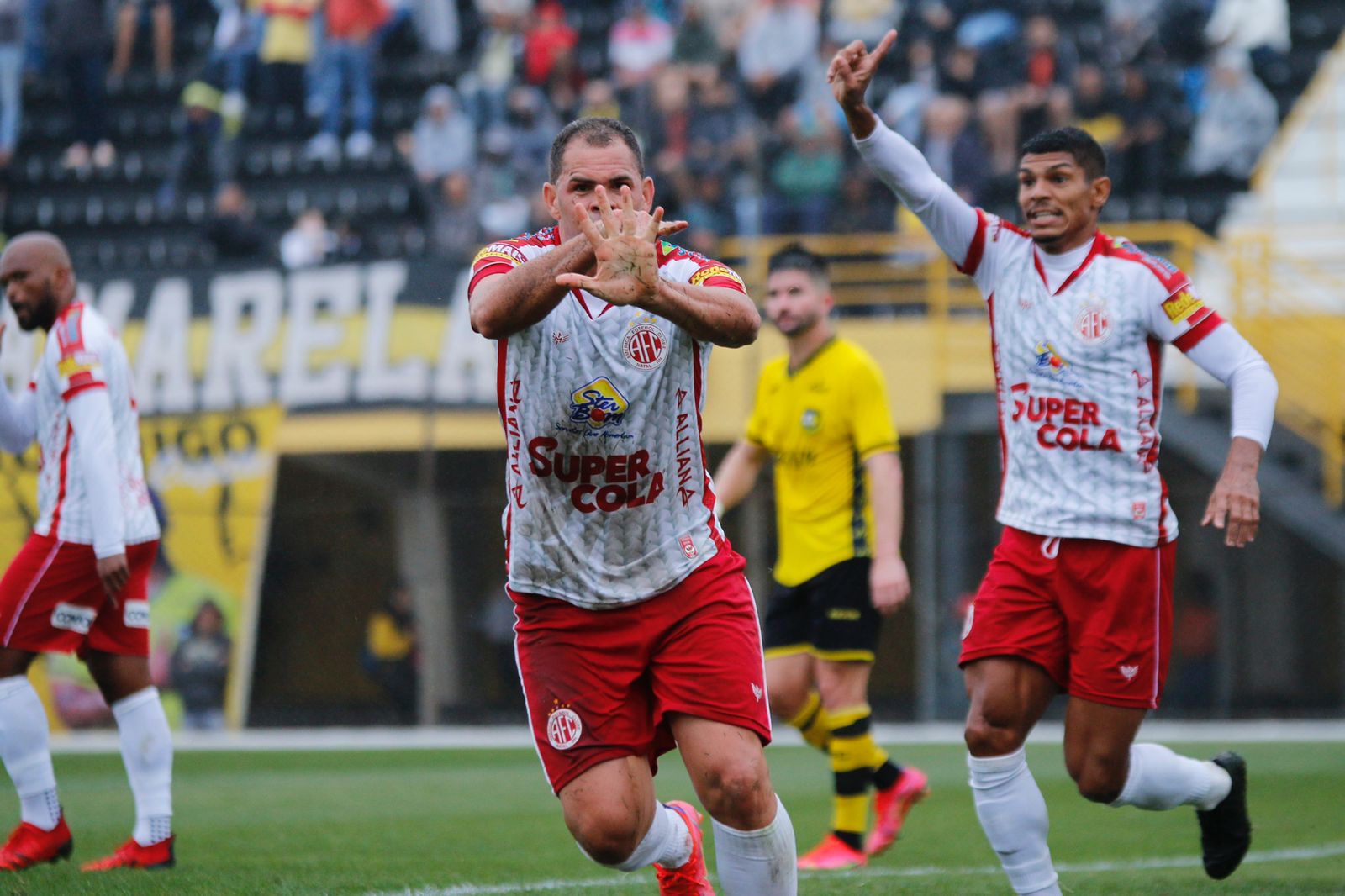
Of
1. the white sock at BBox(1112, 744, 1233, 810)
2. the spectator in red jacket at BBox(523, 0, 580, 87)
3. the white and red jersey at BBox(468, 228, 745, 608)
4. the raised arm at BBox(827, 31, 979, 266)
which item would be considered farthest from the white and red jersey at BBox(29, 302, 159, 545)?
the spectator in red jacket at BBox(523, 0, 580, 87)

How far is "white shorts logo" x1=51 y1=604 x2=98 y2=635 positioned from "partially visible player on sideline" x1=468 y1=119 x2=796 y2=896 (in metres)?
2.85

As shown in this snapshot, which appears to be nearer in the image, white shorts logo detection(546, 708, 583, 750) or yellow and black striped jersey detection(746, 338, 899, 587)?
white shorts logo detection(546, 708, 583, 750)

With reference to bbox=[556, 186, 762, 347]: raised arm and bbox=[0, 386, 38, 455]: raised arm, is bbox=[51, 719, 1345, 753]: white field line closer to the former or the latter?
bbox=[0, 386, 38, 455]: raised arm

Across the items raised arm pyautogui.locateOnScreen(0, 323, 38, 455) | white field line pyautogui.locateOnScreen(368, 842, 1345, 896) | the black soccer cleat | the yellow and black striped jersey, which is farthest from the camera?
the yellow and black striped jersey

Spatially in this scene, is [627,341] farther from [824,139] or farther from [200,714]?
[824,139]

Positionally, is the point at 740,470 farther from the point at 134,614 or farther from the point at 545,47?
the point at 545,47

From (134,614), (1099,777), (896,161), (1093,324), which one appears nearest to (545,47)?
(134,614)

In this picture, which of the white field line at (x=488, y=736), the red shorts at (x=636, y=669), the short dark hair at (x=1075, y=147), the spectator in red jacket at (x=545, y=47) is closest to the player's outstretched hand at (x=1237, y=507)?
the short dark hair at (x=1075, y=147)

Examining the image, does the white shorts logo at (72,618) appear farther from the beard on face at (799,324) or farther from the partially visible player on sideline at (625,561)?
the beard on face at (799,324)

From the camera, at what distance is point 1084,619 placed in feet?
17.7

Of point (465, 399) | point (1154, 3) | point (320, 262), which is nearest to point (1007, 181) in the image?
point (1154, 3)

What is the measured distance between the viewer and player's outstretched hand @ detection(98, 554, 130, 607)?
6.62 m

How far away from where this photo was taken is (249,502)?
1603cm

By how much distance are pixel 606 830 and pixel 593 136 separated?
1805 mm
